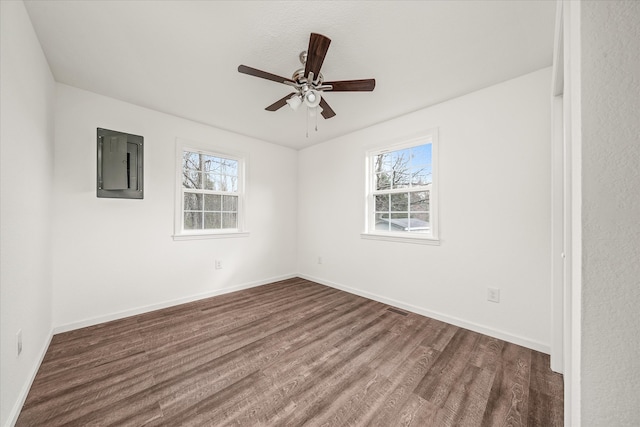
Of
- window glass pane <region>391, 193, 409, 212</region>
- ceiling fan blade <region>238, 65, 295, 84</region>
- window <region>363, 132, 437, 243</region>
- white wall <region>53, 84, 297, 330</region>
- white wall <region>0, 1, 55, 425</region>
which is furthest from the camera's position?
window glass pane <region>391, 193, 409, 212</region>

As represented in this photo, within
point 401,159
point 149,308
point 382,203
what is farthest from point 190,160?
point 401,159

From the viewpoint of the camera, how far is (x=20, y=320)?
4.98 feet

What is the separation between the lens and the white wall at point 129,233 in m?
2.46

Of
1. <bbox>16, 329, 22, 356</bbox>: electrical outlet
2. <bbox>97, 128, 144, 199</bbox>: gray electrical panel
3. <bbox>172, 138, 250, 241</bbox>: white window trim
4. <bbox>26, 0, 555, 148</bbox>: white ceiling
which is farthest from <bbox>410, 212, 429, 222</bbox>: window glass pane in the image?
<bbox>16, 329, 22, 356</bbox>: electrical outlet

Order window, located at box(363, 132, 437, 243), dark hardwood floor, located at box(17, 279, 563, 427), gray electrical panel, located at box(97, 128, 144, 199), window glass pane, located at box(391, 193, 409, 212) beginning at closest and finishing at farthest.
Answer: dark hardwood floor, located at box(17, 279, 563, 427), gray electrical panel, located at box(97, 128, 144, 199), window, located at box(363, 132, 437, 243), window glass pane, located at box(391, 193, 409, 212)

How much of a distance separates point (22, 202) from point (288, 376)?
6.87 ft

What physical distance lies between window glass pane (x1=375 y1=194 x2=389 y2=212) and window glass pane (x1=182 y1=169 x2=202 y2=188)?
100 inches

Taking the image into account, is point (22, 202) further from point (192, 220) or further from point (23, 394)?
point (192, 220)

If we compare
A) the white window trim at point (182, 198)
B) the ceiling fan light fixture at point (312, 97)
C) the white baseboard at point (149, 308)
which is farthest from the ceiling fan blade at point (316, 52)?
the white baseboard at point (149, 308)

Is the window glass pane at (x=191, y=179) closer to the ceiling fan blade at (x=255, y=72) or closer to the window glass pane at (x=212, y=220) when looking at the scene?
the window glass pane at (x=212, y=220)

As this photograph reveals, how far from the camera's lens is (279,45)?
6.11ft

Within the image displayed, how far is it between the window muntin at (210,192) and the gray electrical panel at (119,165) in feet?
1.72

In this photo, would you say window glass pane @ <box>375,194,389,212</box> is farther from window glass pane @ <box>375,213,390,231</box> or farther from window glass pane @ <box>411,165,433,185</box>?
window glass pane @ <box>411,165,433,185</box>

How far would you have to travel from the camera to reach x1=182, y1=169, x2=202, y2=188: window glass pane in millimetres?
3316
